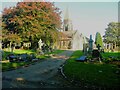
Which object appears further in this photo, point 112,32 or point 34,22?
point 112,32

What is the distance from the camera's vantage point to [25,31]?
50.9 metres

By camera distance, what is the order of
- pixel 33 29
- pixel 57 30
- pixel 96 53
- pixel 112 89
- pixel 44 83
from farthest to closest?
1. pixel 57 30
2. pixel 33 29
3. pixel 96 53
4. pixel 44 83
5. pixel 112 89

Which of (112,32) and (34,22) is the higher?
(112,32)

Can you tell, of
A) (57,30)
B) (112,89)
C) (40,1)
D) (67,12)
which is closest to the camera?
(112,89)

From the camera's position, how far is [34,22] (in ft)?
166

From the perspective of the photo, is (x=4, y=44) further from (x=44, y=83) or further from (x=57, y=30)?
(x=44, y=83)

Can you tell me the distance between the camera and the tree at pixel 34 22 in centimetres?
5034

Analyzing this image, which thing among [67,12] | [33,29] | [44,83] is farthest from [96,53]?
[67,12]

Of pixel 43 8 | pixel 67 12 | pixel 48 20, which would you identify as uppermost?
pixel 67 12

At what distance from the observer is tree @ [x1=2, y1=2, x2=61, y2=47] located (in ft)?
165

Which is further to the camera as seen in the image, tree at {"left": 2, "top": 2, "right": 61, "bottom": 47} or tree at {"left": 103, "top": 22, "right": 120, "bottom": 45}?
tree at {"left": 103, "top": 22, "right": 120, "bottom": 45}

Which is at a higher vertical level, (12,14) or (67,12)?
(67,12)

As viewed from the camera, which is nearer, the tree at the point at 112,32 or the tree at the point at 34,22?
the tree at the point at 34,22

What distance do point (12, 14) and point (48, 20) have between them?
10563mm
